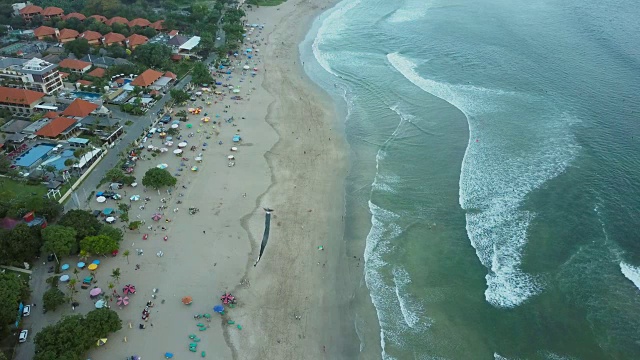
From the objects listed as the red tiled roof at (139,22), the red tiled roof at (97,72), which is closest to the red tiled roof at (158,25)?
the red tiled roof at (139,22)

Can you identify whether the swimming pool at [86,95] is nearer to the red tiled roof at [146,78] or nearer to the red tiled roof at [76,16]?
the red tiled roof at [146,78]

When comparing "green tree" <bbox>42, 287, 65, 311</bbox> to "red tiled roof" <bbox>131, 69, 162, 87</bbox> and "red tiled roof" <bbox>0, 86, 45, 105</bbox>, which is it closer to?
"red tiled roof" <bbox>0, 86, 45, 105</bbox>

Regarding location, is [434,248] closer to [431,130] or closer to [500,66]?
[431,130]

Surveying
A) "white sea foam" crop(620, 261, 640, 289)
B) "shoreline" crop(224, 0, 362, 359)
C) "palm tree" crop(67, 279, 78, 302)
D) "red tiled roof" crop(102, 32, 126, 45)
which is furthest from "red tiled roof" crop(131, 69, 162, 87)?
"white sea foam" crop(620, 261, 640, 289)

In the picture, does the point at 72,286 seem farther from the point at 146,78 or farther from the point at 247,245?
the point at 146,78

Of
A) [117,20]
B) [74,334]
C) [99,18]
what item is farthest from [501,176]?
[99,18]
